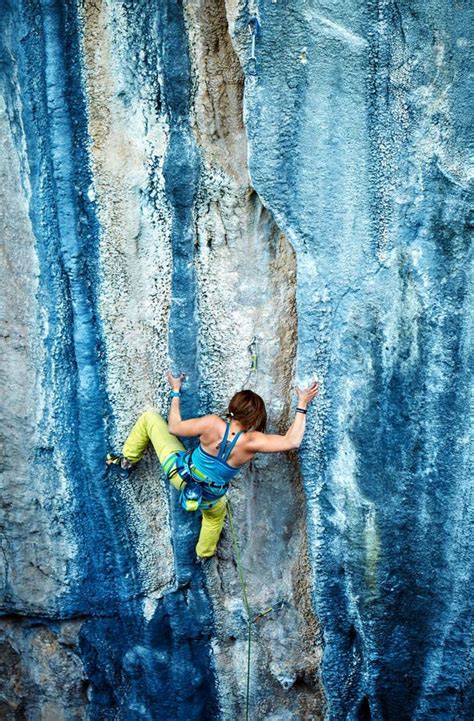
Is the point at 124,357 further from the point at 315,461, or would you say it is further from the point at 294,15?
the point at 294,15

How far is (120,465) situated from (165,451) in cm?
33

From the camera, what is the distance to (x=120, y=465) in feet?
13.0

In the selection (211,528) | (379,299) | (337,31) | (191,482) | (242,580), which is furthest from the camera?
(242,580)

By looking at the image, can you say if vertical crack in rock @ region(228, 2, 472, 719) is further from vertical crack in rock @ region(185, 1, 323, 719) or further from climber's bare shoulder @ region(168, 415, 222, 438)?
climber's bare shoulder @ region(168, 415, 222, 438)

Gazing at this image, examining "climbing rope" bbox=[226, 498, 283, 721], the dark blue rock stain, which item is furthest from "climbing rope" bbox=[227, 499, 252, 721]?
the dark blue rock stain

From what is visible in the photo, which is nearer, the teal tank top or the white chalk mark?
the white chalk mark

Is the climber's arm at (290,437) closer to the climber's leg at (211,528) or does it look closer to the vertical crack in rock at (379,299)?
the vertical crack in rock at (379,299)


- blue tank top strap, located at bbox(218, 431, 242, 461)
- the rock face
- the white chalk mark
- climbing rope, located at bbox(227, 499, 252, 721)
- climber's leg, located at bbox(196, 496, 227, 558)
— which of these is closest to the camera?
the white chalk mark

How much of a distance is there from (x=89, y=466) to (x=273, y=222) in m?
1.34

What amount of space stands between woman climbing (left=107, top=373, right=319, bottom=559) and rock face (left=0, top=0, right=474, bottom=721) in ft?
0.35

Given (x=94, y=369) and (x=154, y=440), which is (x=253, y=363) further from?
(x=94, y=369)

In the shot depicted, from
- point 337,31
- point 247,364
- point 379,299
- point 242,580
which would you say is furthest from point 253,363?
point 337,31

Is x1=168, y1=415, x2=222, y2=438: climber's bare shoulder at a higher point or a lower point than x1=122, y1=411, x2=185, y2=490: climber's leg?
higher

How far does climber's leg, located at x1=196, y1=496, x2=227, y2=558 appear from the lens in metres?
3.90
